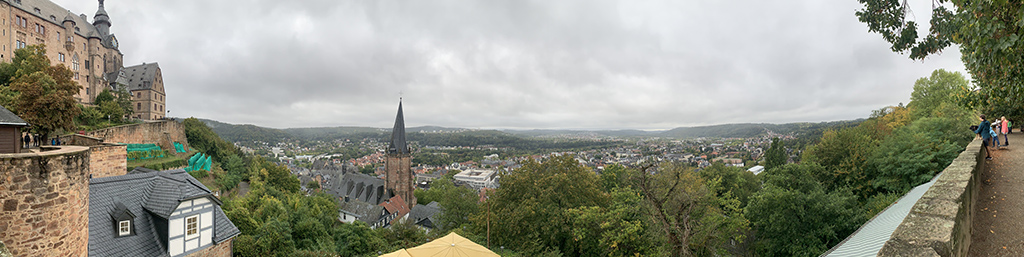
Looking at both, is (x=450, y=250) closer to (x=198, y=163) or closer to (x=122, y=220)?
(x=122, y=220)

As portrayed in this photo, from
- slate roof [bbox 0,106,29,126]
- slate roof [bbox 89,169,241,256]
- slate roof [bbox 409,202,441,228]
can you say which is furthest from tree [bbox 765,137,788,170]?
slate roof [bbox 0,106,29,126]

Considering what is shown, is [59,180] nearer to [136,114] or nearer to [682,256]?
[682,256]

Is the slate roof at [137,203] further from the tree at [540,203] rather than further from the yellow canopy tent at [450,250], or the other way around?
the tree at [540,203]

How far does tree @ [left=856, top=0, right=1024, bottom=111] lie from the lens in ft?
11.4

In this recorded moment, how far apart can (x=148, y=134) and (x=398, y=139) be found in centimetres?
2031

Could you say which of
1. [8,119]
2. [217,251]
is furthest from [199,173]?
[8,119]

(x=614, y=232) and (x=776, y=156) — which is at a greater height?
(x=776, y=156)

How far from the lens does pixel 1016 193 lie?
17.8 ft

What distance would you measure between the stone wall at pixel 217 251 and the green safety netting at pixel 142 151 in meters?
14.3

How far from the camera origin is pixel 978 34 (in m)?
3.59

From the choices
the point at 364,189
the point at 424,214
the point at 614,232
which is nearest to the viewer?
the point at 614,232

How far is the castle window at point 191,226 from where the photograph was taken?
26.6ft

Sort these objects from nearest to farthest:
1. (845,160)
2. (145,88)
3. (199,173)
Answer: (845,160)
(199,173)
(145,88)

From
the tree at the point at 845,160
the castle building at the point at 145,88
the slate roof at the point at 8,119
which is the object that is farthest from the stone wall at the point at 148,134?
the tree at the point at 845,160
